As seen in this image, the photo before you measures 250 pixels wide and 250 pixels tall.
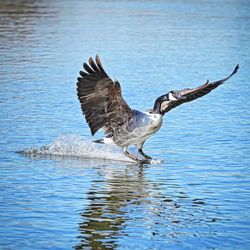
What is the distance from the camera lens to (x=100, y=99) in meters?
11.3

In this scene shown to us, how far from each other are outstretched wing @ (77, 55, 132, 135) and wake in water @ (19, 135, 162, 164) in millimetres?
619

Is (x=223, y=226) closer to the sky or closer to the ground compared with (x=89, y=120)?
closer to the ground

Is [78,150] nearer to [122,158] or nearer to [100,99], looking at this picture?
[122,158]

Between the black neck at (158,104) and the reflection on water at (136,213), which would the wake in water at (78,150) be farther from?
the reflection on water at (136,213)

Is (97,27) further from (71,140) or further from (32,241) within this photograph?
(32,241)

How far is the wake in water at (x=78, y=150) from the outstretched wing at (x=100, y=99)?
0.62 metres

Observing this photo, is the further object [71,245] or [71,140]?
[71,140]

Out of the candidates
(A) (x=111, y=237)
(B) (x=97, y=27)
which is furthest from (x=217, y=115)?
(B) (x=97, y=27)

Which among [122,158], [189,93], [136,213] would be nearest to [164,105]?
[189,93]

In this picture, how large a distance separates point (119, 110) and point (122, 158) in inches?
42.0

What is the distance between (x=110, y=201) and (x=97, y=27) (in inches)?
888

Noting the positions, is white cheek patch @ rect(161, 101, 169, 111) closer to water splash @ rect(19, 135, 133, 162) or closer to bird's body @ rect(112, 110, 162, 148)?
bird's body @ rect(112, 110, 162, 148)

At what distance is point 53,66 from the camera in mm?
21656

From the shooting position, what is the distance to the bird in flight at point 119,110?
11.0m
